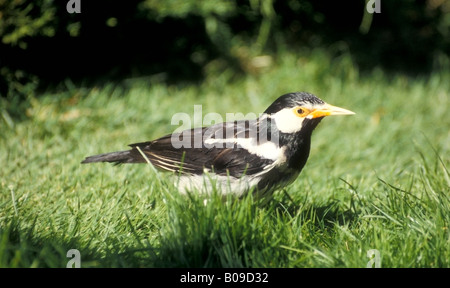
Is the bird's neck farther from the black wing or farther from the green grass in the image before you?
the green grass

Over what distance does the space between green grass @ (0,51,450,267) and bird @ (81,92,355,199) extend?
0.12 m

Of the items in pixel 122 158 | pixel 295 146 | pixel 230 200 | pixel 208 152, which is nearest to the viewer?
pixel 230 200

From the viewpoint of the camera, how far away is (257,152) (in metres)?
2.96

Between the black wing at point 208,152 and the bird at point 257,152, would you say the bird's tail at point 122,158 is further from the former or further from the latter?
the bird at point 257,152

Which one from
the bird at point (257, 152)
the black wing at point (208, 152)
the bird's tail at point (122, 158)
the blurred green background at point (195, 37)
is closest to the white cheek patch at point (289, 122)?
the bird at point (257, 152)

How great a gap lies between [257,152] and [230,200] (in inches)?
15.7

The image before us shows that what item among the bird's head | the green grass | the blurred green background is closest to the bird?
the bird's head

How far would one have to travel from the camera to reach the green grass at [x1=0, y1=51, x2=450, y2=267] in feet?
8.27

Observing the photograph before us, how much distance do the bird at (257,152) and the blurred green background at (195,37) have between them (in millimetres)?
2081

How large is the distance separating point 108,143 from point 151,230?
1.64m

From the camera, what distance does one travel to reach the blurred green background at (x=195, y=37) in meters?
Result: 4.70

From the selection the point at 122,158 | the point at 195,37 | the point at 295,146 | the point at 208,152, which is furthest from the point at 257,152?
Result: the point at 195,37

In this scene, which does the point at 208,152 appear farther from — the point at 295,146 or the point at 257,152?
the point at 295,146

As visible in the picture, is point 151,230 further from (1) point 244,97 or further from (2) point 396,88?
(2) point 396,88
